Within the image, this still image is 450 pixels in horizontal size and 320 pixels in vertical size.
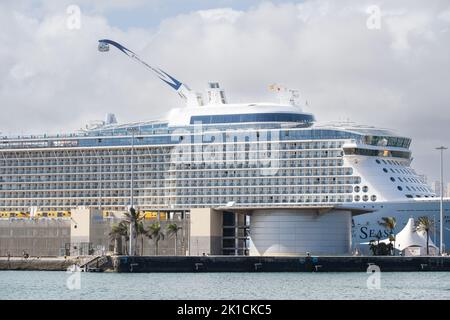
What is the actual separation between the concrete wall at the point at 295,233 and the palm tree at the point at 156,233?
11916 mm

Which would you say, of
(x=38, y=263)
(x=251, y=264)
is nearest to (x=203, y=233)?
(x=251, y=264)

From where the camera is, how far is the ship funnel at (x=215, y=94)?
4252 inches

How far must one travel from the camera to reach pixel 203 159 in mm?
105750

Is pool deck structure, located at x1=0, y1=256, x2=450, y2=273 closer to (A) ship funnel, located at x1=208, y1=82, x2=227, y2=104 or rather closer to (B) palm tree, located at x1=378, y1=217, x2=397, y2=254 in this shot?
(B) palm tree, located at x1=378, y1=217, x2=397, y2=254

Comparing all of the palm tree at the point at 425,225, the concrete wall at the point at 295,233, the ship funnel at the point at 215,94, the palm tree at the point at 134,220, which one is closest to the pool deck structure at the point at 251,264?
the concrete wall at the point at 295,233

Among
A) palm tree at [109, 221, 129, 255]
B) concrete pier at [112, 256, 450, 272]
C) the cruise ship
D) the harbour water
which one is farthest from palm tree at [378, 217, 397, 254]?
palm tree at [109, 221, 129, 255]

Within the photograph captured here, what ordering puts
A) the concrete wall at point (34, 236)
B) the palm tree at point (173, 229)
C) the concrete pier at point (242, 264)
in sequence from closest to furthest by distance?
1. the concrete pier at point (242, 264)
2. the palm tree at point (173, 229)
3. the concrete wall at point (34, 236)

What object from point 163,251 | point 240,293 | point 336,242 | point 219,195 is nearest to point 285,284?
point 240,293

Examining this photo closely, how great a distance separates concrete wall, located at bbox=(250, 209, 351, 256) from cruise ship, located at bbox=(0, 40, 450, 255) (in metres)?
5.40

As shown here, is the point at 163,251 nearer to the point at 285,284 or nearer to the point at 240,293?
the point at 285,284

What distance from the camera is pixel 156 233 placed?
93.9 metres

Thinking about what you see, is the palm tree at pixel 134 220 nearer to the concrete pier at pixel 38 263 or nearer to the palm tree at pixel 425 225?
the concrete pier at pixel 38 263

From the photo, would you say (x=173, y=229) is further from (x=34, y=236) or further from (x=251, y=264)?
(x=251, y=264)

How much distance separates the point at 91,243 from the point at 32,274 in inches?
559
